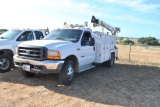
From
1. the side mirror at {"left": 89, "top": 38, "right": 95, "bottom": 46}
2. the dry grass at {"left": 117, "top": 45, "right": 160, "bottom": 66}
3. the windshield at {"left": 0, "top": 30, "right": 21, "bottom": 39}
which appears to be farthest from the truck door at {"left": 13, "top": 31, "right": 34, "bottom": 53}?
the dry grass at {"left": 117, "top": 45, "right": 160, "bottom": 66}

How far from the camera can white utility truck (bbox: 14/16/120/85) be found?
755 cm

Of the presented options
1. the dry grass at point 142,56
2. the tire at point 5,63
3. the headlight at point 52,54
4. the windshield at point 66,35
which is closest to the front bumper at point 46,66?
the headlight at point 52,54

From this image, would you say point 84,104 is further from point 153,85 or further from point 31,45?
point 153,85

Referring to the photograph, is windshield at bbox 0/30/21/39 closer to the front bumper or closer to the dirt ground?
the dirt ground

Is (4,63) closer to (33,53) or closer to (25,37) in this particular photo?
(25,37)

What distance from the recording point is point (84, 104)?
6449mm

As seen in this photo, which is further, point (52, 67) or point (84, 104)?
point (52, 67)

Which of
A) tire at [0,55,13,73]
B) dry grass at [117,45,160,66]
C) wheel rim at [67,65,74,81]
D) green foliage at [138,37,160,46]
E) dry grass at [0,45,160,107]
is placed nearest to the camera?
dry grass at [0,45,160,107]

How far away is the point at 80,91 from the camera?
25.2ft

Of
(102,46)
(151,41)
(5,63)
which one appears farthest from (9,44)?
(151,41)

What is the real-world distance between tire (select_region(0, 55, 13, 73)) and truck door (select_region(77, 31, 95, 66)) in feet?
10.4

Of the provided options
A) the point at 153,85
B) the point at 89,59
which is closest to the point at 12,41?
the point at 89,59

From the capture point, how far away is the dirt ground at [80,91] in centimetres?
653

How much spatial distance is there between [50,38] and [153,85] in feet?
14.6
